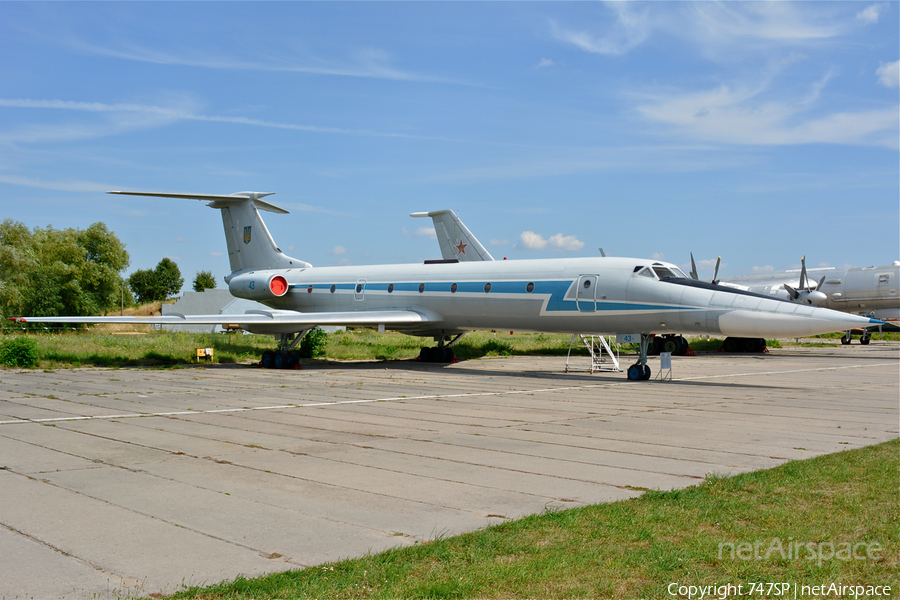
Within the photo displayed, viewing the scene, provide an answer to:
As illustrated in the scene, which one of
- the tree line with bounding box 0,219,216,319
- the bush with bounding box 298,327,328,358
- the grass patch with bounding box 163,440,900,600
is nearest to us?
the grass patch with bounding box 163,440,900,600

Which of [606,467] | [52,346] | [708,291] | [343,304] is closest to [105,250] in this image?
[52,346]

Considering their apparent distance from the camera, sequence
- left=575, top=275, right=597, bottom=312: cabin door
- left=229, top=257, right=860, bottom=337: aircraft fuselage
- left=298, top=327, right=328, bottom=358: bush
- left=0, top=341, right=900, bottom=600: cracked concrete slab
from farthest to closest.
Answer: left=298, top=327, right=328, bottom=358: bush < left=575, top=275, right=597, bottom=312: cabin door < left=229, top=257, right=860, bottom=337: aircraft fuselage < left=0, top=341, right=900, bottom=600: cracked concrete slab

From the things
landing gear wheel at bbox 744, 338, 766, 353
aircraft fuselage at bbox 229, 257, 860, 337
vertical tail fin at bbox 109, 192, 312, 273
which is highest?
vertical tail fin at bbox 109, 192, 312, 273

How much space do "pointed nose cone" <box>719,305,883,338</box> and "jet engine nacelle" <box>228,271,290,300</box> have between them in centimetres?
1580

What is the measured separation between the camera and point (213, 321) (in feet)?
71.7

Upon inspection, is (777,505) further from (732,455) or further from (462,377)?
(462,377)

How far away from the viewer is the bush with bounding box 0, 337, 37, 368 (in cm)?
2173

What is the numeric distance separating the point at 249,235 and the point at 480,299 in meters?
10.7

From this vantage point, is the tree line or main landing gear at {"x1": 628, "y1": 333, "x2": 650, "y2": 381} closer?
main landing gear at {"x1": 628, "y1": 333, "x2": 650, "y2": 381}

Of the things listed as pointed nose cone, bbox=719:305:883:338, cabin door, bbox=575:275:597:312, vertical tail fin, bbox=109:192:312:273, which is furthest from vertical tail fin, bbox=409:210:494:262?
pointed nose cone, bbox=719:305:883:338

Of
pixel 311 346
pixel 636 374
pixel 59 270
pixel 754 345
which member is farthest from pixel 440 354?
pixel 59 270

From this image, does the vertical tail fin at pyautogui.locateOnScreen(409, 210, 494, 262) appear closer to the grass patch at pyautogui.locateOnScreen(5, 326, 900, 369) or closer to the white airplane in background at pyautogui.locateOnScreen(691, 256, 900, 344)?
the grass patch at pyautogui.locateOnScreen(5, 326, 900, 369)

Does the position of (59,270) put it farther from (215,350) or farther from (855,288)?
(855,288)

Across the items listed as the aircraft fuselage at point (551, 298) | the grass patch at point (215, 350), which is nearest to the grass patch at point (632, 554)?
the aircraft fuselage at point (551, 298)
